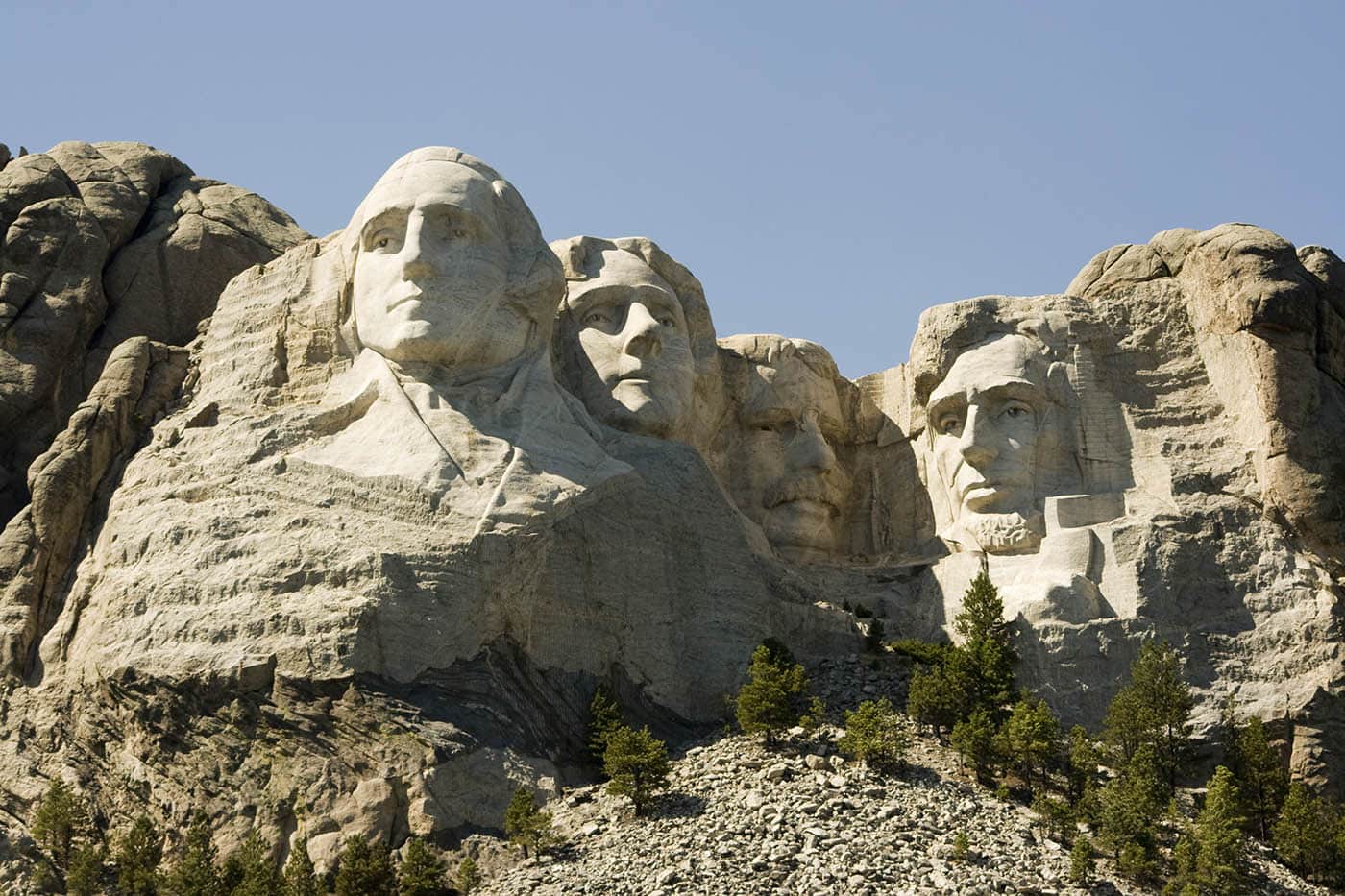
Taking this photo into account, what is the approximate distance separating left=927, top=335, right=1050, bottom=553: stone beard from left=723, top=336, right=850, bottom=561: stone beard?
2.01 meters

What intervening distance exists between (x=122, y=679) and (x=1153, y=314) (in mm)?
14659

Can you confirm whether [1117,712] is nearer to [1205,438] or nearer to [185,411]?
[1205,438]

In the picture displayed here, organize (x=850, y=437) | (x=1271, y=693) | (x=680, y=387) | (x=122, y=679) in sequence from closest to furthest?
(x=122, y=679) → (x=1271, y=693) → (x=680, y=387) → (x=850, y=437)

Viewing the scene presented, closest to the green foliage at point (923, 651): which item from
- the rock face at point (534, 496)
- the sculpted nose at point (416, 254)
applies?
the rock face at point (534, 496)

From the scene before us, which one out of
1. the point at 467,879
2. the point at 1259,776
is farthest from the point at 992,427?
the point at 467,879

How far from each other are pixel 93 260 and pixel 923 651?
12271 mm

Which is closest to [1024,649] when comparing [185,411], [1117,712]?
[1117,712]

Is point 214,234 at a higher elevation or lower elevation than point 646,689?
higher

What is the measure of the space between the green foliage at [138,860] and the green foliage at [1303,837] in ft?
41.8

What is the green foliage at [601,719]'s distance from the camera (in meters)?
34.3

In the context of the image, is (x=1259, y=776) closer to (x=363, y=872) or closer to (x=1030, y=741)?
(x=1030, y=741)

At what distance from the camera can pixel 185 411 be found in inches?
1451

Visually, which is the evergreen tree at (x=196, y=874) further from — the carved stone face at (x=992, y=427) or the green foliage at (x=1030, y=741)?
the carved stone face at (x=992, y=427)

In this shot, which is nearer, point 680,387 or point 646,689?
point 646,689
